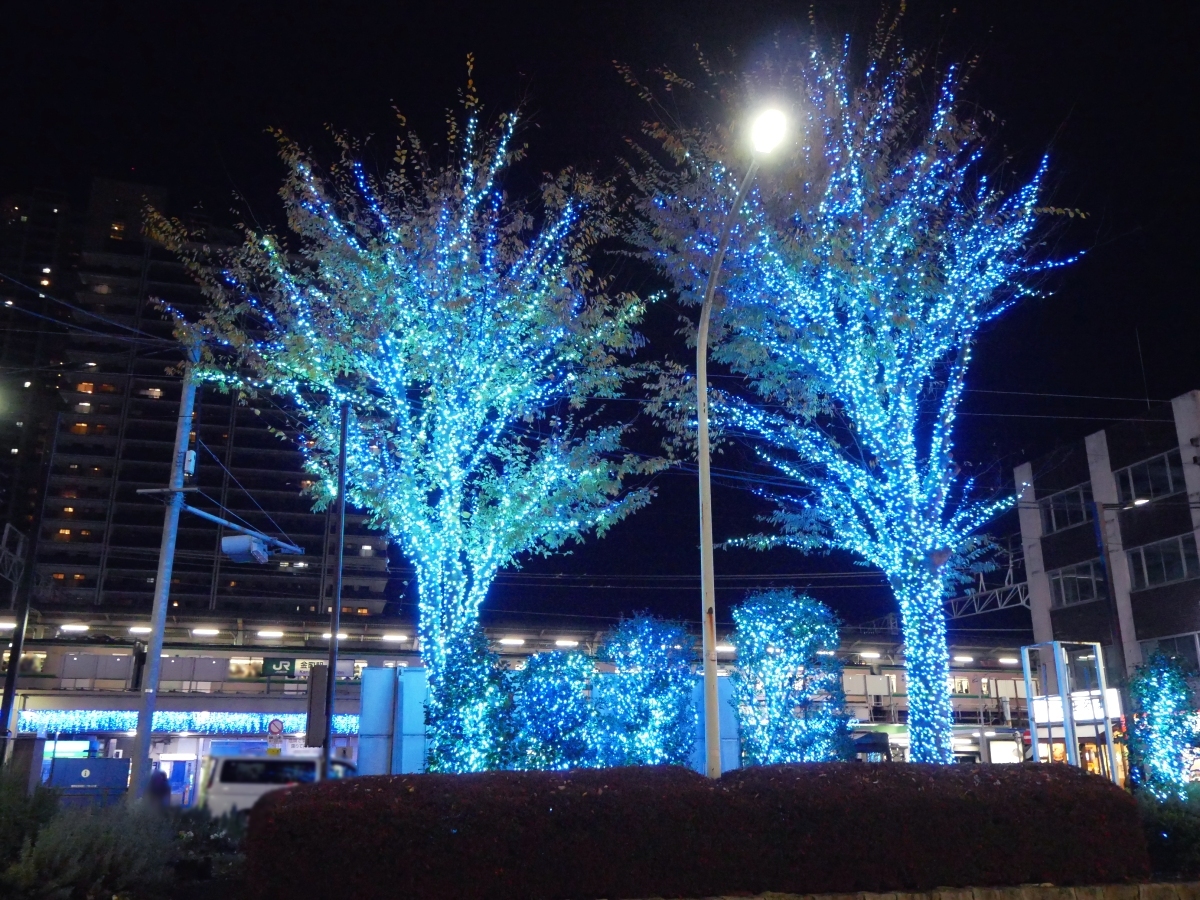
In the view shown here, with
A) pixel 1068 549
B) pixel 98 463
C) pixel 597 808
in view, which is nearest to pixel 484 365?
pixel 597 808

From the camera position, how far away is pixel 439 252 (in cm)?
1830

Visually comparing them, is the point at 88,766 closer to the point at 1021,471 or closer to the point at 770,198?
the point at 770,198

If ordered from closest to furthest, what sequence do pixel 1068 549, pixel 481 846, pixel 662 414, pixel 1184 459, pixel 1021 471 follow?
pixel 481 846 → pixel 662 414 → pixel 1184 459 → pixel 1068 549 → pixel 1021 471

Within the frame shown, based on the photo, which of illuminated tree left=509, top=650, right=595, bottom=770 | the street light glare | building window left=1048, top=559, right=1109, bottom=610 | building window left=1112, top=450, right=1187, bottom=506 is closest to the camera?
the street light glare

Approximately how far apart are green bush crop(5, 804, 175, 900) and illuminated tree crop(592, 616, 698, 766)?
952 cm

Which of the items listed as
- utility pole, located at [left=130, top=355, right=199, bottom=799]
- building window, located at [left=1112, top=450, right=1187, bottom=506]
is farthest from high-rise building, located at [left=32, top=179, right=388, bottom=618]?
utility pole, located at [left=130, top=355, right=199, bottom=799]

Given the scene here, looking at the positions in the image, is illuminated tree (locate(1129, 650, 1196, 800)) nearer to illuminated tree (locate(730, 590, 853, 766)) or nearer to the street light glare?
illuminated tree (locate(730, 590, 853, 766))

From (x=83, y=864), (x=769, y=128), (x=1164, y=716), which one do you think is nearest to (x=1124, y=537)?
(x=1164, y=716)

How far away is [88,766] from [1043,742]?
41.0 meters

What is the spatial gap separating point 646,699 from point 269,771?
16818 millimetres

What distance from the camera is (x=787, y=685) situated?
70.1 ft

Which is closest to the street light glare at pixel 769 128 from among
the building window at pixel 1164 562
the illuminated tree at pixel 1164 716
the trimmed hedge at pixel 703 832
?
the trimmed hedge at pixel 703 832

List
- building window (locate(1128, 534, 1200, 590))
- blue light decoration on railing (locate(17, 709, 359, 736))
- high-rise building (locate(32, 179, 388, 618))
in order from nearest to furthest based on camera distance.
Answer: building window (locate(1128, 534, 1200, 590))
blue light decoration on railing (locate(17, 709, 359, 736))
high-rise building (locate(32, 179, 388, 618))

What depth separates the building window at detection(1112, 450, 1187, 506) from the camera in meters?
36.2
